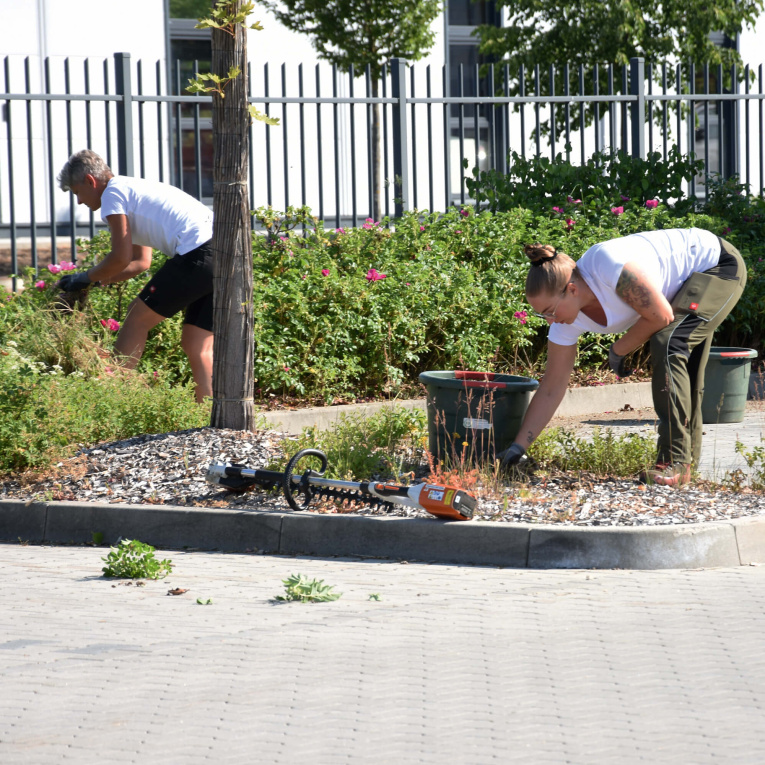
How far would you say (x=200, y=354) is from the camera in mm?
6930

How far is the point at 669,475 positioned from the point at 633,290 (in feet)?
3.15

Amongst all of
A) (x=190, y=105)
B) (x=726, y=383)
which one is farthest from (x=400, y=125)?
(x=190, y=105)

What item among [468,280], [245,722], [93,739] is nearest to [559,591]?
[245,722]

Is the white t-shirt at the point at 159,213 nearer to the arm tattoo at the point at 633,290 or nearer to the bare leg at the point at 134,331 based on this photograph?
the bare leg at the point at 134,331

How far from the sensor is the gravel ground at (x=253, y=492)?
521cm

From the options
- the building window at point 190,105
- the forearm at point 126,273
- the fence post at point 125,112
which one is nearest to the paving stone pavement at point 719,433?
the forearm at point 126,273

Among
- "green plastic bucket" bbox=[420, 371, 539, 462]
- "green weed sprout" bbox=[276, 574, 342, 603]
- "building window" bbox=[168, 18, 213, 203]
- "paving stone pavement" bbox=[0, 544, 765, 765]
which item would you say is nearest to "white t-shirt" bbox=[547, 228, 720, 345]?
"green plastic bucket" bbox=[420, 371, 539, 462]

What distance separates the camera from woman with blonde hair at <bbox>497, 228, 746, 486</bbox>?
554 centimetres

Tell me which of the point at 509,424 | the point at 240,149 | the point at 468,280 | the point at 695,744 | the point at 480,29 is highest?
the point at 480,29

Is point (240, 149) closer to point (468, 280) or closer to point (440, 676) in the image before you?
point (468, 280)

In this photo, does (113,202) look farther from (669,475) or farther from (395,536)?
(669,475)

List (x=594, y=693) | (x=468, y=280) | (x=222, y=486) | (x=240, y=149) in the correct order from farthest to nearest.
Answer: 1. (x=468, y=280)
2. (x=240, y=149)
3. (x=222, y=486)
4. (x=594, y=693)

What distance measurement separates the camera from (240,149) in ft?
20.3

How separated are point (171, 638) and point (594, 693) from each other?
1515 mm
